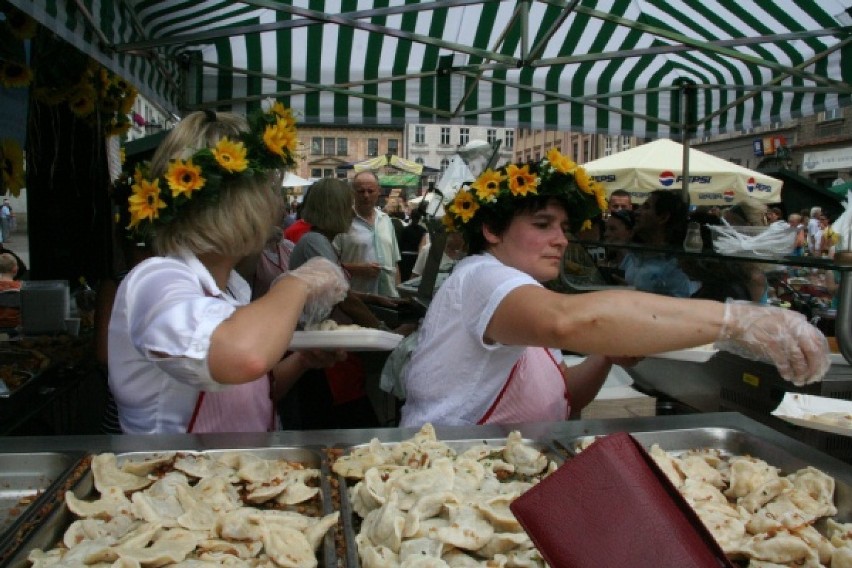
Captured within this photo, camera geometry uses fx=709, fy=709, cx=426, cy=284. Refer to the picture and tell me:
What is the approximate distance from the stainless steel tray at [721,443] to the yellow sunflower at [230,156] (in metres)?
1.06

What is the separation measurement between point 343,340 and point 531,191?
74 centimetres

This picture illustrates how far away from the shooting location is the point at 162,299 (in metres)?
1.52

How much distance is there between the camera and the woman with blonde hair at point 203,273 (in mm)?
1509

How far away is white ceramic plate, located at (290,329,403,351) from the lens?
1993 mm

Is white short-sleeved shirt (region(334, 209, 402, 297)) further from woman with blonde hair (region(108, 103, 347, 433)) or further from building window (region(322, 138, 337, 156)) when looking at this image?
building window (region(322, 138, 337, 156))

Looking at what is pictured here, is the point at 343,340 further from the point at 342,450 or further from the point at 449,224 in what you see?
the point at 449,224

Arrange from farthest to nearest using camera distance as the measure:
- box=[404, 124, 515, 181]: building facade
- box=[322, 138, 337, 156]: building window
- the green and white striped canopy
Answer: box=[322, 138, 337, 156]: building window, box=[404, 124, 515, 181]: building facade, the green and white striped canopy

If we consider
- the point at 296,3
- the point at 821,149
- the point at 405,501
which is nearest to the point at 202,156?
the point at 405,501

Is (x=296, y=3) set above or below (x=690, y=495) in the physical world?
above

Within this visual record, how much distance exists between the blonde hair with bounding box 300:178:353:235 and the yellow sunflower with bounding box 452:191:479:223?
231 centimetres

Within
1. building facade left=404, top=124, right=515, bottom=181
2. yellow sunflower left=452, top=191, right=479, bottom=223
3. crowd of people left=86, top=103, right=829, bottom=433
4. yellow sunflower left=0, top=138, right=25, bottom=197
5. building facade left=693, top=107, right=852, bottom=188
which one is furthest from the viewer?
building facade left=404, top=124, right=515, bottom=181

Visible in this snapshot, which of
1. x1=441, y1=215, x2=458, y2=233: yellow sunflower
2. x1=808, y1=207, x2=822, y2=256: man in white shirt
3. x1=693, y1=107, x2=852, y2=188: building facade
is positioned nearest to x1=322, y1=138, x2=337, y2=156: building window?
x1=693, y1=107, x2=852, y2=188: building facade

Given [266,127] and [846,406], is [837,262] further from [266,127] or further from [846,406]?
[266,127]

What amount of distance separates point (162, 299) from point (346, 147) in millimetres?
72420
